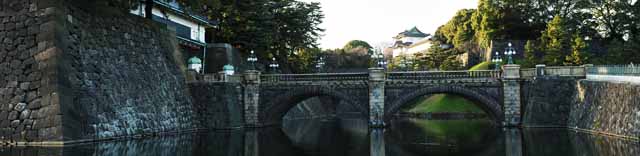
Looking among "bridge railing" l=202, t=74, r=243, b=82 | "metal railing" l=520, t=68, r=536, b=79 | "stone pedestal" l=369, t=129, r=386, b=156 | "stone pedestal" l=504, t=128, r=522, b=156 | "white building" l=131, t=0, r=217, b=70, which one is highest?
"white building" l=131, t=0, r=217, b=70

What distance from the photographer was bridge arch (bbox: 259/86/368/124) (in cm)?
4378

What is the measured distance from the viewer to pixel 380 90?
4306 cm

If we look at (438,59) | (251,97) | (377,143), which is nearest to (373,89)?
(251,97)

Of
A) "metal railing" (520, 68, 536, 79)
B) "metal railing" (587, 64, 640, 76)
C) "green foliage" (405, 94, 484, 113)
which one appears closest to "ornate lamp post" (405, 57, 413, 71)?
"green foliage" (405, 94, 484, 113)

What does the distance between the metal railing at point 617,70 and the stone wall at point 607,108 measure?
2.09 ft

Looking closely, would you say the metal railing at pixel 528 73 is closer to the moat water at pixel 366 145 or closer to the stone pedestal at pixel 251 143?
the moat water at pixel 366 145

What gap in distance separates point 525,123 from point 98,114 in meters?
25.3

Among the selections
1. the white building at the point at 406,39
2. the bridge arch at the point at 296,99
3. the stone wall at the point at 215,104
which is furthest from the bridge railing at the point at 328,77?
the white building at the point at 406,39

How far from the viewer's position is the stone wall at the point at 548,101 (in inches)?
1554

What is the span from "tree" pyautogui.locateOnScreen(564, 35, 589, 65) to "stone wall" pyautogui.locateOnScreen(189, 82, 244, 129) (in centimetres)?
2936

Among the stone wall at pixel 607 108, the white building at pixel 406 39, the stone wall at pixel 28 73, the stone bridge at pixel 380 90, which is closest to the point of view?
the stone wall at pixel 28 73

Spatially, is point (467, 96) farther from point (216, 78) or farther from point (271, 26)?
point (271, 26)

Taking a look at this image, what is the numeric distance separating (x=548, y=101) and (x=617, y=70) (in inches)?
284

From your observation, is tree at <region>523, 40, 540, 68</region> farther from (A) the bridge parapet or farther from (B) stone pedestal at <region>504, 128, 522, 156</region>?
(B) stone pedestal at <region>504, 128, 522, 156</region>
